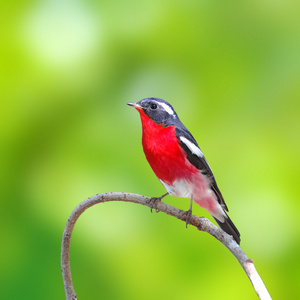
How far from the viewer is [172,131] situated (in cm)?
158

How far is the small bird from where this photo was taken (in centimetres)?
156

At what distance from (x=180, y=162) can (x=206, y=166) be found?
98 mm

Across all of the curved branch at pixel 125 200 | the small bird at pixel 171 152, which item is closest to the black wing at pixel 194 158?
the small bird at pixel 171 152

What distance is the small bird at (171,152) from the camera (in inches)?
61.4

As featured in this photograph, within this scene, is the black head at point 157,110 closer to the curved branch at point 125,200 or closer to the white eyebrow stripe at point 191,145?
the white eyebrow stripe at point 191,145

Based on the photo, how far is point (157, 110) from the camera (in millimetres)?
1563

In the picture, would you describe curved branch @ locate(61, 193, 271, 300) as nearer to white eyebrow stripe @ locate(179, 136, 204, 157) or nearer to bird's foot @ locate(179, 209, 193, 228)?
bird's foot @ locate(179, 209, 193, 228)

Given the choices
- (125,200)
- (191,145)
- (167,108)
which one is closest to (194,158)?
(191,145)

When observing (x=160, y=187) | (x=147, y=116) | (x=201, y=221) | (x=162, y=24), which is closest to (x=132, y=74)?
(x=162, y=24)

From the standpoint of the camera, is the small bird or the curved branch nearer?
the curved branch

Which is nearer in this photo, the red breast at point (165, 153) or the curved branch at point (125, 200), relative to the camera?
the curved branch at point (125, 200)

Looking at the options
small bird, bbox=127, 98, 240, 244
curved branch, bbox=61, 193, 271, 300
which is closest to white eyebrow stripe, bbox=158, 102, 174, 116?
small bird, bbox=127, 98, 240, 244

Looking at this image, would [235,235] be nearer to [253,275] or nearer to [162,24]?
[253,275]

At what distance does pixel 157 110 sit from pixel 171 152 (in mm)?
135
